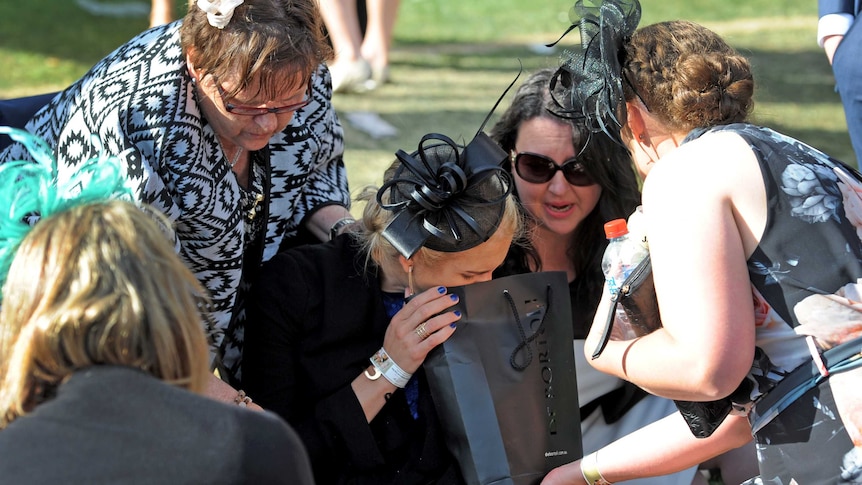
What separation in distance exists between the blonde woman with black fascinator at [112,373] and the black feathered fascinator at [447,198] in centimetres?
83

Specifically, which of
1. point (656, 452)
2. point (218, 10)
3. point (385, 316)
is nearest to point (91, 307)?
point (218, 10)

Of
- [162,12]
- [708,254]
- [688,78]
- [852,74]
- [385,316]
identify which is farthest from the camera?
[162,12]

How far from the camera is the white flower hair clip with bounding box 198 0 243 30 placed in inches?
86.2

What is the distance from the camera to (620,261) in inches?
79.0

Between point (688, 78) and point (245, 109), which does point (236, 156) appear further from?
point (688, 78)

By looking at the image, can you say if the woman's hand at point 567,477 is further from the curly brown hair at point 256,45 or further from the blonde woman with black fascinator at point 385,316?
the curly brown hair at point 256,45

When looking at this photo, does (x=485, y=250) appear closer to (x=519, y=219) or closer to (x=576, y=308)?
(x=519, y=219)

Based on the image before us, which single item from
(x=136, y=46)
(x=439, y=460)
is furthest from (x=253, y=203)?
(x=439, y=460)

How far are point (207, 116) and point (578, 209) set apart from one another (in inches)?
43.0

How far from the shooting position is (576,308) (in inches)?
112

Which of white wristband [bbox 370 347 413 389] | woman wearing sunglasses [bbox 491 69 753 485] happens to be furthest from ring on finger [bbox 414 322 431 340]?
woman wearing sunglasses [bbox 491 69 753 485]

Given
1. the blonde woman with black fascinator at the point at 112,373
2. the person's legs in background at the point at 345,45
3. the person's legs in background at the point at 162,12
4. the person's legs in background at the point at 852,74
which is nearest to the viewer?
the blonde woman with black fascinator at the point at 112,373

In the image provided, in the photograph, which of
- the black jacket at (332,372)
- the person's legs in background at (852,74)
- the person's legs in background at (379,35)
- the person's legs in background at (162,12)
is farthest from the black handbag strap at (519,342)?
the person's legs in background at (379,35)

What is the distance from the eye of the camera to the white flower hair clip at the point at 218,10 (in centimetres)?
219
